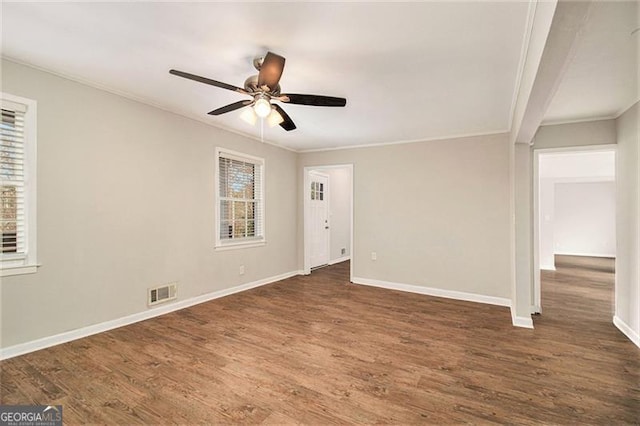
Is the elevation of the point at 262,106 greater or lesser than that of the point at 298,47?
lesser

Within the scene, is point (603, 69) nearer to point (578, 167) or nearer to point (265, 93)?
point (265, 93)

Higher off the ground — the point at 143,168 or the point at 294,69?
the point at 294,69

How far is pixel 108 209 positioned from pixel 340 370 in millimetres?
2800

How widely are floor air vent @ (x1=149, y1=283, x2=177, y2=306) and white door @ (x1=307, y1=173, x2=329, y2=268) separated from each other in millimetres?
2981

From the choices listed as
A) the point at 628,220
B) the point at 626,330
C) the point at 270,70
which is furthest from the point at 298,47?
the point at 626,330

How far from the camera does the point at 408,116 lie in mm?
3711

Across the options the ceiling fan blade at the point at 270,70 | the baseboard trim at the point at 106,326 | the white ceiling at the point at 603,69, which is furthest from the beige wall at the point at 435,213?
the ceiling fan blade at the point at 270,70

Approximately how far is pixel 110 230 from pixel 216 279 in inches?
61.9

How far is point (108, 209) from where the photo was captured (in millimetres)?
3074

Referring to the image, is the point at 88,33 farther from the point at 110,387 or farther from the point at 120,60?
the point at 110,387

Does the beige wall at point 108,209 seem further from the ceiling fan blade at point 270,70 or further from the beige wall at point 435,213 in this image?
the beige wall at point 435,213

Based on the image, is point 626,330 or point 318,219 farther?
point 318,219

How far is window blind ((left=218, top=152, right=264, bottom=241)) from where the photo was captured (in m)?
4.48

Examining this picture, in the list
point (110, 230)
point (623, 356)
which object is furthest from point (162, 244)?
point (623, 356)
